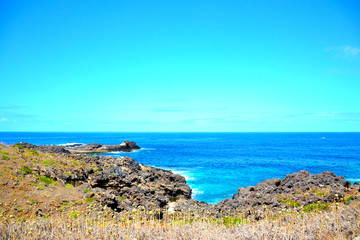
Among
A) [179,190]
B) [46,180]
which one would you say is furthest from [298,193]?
[46,180]

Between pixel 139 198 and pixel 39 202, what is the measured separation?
881cm

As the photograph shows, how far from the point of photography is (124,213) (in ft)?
36.0

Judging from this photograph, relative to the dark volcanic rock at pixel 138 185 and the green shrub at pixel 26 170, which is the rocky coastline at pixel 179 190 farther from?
the green shrub at pixel 26 170

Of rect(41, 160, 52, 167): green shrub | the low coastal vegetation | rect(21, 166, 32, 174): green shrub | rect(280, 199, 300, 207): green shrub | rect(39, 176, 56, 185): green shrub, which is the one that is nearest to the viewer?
the low coastal vegetation

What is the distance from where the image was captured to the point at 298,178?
22234 millimetres

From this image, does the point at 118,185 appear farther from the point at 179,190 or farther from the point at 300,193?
the point at 300,193

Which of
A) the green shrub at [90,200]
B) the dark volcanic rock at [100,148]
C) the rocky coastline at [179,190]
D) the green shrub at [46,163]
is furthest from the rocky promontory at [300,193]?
the dark volcanic rock at [100,148]

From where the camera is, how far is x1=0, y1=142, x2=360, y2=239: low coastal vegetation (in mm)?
7434


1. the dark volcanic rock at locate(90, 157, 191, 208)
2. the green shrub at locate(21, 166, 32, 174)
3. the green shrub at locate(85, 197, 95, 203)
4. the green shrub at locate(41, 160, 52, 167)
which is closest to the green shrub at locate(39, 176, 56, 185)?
the green shrub at locate(21, 166, 32, 174)

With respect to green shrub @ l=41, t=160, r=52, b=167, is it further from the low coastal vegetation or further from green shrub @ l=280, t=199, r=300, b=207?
green shrub @ l=280, t=199, r=300, b=207

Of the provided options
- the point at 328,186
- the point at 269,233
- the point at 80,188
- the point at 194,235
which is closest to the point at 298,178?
the point at 328,186

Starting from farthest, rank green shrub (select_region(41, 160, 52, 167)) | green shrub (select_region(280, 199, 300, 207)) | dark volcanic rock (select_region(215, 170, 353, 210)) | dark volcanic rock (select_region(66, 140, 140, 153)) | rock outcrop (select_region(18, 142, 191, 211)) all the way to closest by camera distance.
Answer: dark volcanic rock (select_region(66, 140, 140, 153)) < green shrub (select_region(41, 160, 52, 167)) < rock outcrop (select_region(18, 142, 191, 211)) < dark volcanic rock (select_region(215, 170, 353, 210)) < green shrub (select_region(280, 199, 300, 207))

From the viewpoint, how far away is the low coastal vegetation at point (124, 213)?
7.43m

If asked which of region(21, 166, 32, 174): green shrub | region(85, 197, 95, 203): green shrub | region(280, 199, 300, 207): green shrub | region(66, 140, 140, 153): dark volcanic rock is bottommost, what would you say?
region(66, 140, 140, 153): dark volcanic rock
